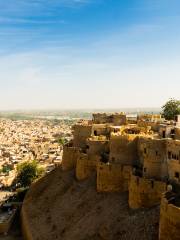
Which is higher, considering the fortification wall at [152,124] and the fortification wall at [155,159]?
the fortification wall at [152,124]

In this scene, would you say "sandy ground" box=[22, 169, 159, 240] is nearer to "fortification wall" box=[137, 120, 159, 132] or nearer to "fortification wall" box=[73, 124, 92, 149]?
"fortification wall" box=[73, 124, 92, 149]

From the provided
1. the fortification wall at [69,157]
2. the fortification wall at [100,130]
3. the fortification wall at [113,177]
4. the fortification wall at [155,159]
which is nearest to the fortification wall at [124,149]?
the fortification wall at [113,177]

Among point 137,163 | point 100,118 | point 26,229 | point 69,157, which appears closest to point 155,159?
point 137,163

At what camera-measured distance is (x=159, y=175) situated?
99.2 feet

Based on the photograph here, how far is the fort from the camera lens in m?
24.7

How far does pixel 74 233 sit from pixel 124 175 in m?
6.29

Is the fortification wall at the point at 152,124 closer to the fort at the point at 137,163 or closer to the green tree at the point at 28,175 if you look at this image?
the fort at the point at 137,163

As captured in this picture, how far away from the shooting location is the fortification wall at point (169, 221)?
21422 mm

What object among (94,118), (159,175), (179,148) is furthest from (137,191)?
(94,118)

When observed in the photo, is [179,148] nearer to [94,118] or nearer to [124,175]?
[124,175]

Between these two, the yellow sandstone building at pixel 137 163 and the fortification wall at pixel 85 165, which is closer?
the yellow sandstone building at pixel 137 163

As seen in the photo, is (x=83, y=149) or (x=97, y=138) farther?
(x=83, y=149)

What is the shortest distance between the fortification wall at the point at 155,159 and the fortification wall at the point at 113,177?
2.46 metres

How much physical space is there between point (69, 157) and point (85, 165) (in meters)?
5.32
